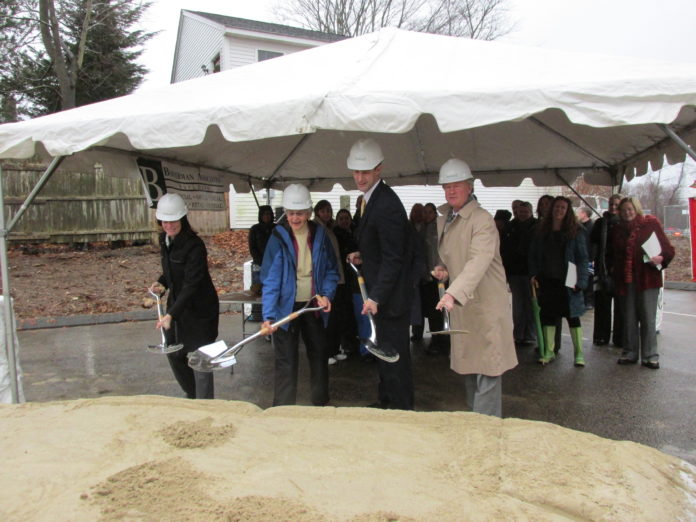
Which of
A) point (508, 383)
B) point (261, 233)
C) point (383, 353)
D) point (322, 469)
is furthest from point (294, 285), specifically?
point (261, 233)

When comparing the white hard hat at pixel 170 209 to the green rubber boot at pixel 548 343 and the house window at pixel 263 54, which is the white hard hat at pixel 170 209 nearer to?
the green rubber boot at pixel 548 343

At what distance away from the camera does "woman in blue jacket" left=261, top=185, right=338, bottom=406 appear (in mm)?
3686

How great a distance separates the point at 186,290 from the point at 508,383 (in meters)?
3.17

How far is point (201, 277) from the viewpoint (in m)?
3.88

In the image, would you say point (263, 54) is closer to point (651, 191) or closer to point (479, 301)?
point (479, 301)

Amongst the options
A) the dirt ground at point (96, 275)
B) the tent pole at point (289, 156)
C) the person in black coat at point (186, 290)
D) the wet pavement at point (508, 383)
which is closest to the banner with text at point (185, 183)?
the person in black coat at point (186, 290)

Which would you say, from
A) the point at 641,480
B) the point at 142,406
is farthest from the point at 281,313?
the point at 641,480

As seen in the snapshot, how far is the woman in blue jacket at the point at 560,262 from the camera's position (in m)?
5.30

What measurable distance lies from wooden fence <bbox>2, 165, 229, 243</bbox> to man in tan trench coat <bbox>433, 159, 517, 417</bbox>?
11769 millimetres

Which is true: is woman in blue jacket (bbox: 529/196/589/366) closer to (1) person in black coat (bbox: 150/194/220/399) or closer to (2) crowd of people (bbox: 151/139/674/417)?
(2) crowd of people (bbox: 151/139/674/417)

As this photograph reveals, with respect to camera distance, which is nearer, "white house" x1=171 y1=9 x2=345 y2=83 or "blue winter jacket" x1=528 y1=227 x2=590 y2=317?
"blue winter jacket" x1=528 y1=227 x2=590 y2=317

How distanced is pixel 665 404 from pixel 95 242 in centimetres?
1361

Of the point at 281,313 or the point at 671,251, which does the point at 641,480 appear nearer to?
the point at 281,313

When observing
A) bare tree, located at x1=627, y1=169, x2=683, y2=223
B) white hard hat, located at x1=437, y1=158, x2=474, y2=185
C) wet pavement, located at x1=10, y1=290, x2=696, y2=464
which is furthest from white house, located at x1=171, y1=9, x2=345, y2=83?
bare tree, located at x1=627, y1=169, x2=683, y2=223
